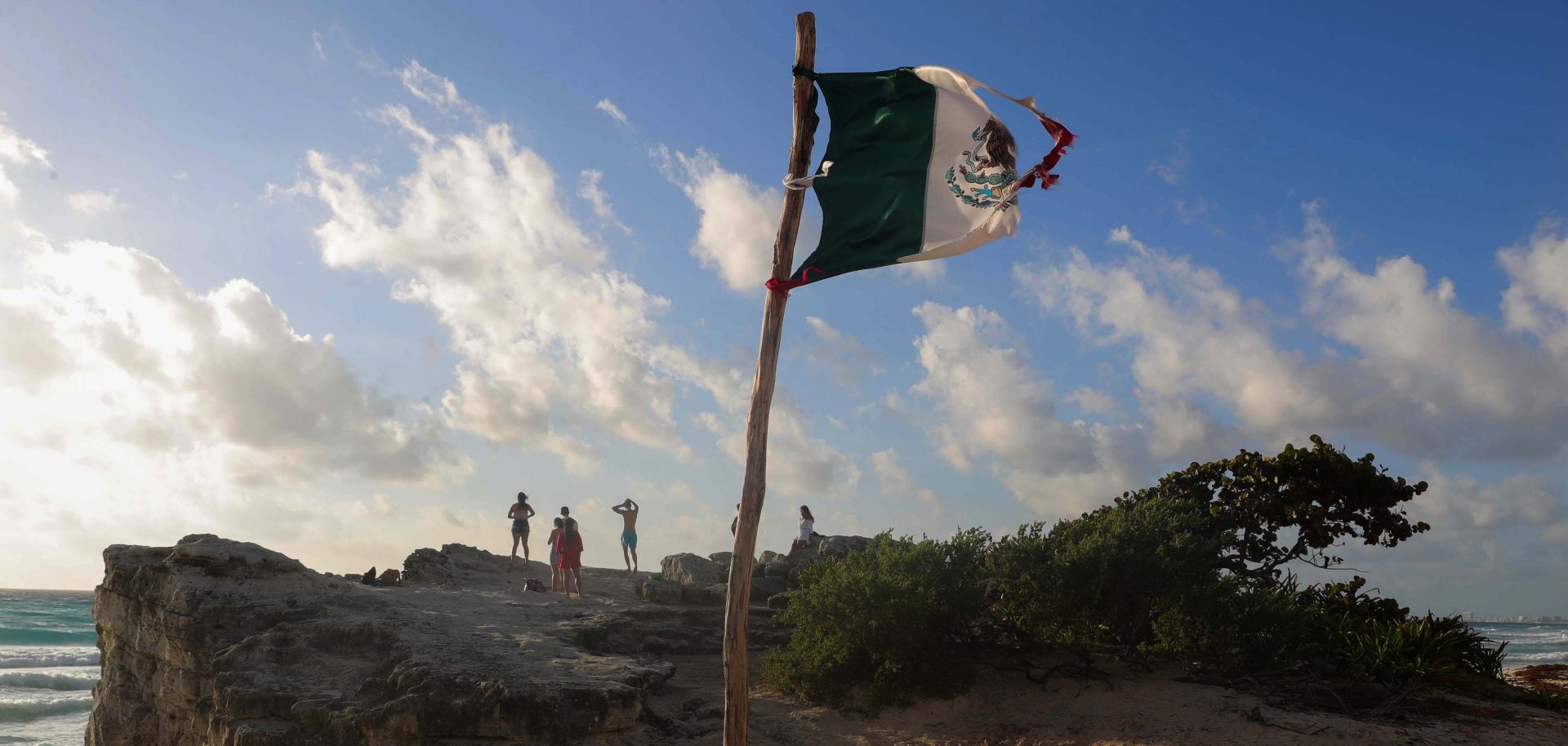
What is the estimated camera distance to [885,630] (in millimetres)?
13195

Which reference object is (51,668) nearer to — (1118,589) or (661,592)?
(661,592)

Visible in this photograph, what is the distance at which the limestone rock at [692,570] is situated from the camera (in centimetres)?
2098

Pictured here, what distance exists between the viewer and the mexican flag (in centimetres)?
842

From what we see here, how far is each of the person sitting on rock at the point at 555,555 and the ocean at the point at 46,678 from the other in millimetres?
8906

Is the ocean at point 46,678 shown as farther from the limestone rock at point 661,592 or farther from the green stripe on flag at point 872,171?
the green stripe on flag at point 872,171

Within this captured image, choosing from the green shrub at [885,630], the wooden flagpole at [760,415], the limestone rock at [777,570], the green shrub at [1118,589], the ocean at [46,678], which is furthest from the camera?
the ocean at [46,678]

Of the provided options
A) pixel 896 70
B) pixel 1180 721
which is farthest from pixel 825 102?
pixel 1180 721

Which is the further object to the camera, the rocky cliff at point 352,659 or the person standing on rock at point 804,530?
the person standing on rock at point 804,530

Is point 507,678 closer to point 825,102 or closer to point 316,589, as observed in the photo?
point 316,589

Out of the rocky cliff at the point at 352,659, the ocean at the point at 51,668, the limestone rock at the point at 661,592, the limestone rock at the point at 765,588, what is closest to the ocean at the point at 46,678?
the ocean at the point at 51,668

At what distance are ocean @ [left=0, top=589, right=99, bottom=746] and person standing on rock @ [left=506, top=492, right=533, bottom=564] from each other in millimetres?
9479

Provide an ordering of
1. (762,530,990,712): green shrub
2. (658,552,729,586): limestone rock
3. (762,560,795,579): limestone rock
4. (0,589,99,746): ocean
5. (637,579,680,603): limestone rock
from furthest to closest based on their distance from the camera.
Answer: (0,589,99,746): ocean, (658,552,729,586): limestone rock, (762,560,795,579): limestone rock, (637,579,680,603): limestone rock, (762,530,990,712): green shrub

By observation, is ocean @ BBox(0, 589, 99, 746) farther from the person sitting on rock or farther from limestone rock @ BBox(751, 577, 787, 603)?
limestone rock @ BBox(751, 577, 787, 603)

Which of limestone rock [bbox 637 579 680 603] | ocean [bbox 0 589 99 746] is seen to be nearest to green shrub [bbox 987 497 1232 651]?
limestone rock [bbox 637 579 680 603]
